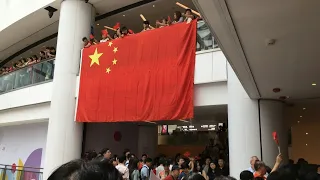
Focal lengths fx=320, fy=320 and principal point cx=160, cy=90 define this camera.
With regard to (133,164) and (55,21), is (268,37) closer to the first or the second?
(133,164)

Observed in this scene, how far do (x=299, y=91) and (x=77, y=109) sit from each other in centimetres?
590

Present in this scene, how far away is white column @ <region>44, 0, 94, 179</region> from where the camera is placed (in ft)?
29.9

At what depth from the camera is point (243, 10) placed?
9.38 ft

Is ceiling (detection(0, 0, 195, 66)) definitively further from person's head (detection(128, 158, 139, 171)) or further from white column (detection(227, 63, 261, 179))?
person's head (detection(128, 158, 139, 171))

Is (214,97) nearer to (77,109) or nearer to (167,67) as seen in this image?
(167,67)

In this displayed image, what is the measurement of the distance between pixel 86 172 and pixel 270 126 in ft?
19.9

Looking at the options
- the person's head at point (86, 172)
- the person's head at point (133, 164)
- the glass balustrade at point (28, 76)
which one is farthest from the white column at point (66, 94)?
the person's head at point (86, 172)

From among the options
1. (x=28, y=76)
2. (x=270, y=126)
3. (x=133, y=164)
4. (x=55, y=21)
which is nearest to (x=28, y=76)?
(x=28, y=76)

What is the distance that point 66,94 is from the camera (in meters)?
9.29

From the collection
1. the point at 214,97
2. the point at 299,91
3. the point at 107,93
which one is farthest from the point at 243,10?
the point at 107,93

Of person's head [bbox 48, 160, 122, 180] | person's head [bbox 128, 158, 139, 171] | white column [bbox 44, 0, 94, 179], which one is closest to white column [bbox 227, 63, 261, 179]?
person's head [bbox 128, 158, 139, 171]

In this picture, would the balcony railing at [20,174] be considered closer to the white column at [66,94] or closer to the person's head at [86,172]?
the white column at [66,94]

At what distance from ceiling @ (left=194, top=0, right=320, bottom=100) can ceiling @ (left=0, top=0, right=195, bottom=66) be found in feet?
20.7

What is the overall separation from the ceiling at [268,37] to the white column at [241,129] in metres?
1.17
